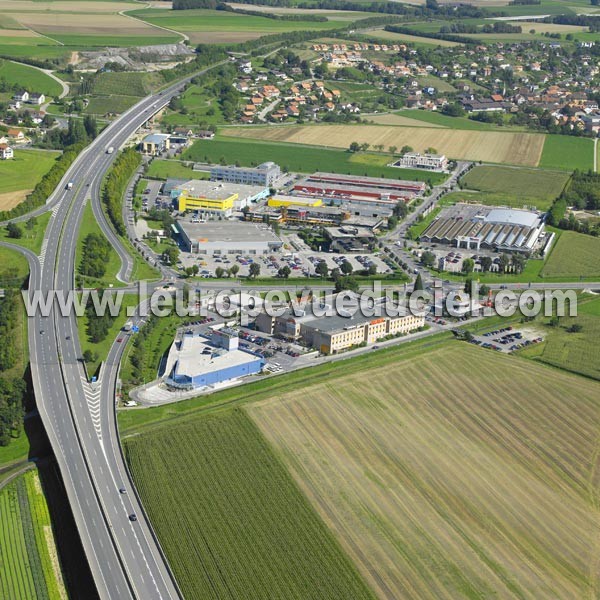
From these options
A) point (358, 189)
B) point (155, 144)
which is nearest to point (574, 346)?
point (358, 189)

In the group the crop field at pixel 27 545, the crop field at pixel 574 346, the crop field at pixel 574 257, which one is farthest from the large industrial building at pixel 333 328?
the crop field at pixel 27 545

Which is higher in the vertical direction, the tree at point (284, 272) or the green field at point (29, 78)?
the green field at point (29, 78)

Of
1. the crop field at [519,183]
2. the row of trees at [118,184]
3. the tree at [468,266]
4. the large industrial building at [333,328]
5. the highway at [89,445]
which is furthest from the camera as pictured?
the crop field at [519,183]

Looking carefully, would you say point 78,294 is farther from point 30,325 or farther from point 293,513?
point 293,513

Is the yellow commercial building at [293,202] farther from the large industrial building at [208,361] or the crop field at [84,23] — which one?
the crop field at [84,23]

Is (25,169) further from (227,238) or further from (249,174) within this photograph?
(227,238)

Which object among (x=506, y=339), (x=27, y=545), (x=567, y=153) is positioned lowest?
(x=27, y=545)
